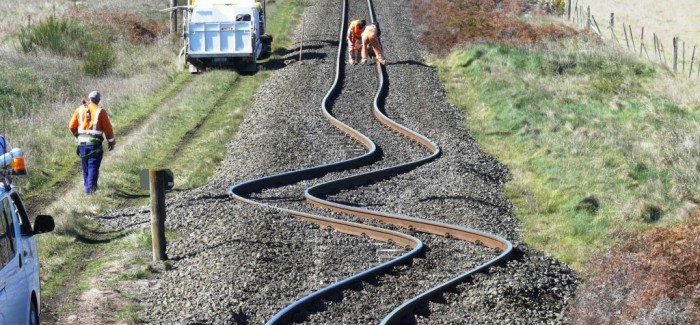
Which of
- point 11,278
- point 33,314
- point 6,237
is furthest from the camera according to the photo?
point 33,314

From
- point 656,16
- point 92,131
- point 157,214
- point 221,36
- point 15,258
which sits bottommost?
point 656,16

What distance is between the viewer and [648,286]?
11125 millimetres

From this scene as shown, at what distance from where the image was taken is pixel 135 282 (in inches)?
486

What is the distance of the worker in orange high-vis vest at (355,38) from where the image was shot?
30.6 m

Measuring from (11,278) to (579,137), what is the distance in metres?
15.0

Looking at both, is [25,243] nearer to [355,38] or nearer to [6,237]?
[6,237]

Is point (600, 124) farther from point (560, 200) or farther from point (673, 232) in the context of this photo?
point (673, 232)

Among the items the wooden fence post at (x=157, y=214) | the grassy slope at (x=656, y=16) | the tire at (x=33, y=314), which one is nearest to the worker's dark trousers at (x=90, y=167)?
the wooden fence post at (x=157, y=214)

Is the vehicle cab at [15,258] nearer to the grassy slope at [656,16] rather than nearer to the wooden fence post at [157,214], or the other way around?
the wooden fence post at [157,214]

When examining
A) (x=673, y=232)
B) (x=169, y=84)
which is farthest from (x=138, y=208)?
(x=169, y=84)

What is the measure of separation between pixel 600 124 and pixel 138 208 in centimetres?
1112

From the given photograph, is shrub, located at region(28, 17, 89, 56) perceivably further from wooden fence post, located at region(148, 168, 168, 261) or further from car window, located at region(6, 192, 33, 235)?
car window, located at region(6, 192, 33, 235)

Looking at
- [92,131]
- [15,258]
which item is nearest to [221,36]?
[92,131]

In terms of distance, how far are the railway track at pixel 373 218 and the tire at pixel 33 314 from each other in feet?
7.31
